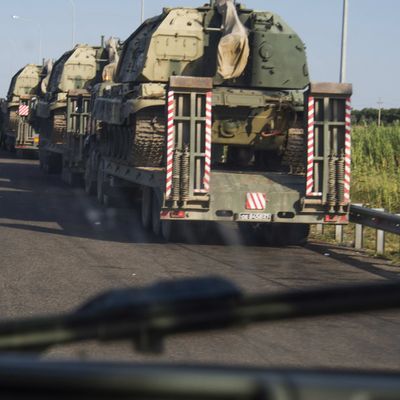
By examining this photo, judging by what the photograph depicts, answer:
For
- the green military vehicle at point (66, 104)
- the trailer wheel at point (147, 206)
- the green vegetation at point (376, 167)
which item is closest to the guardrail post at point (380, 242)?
the trailer wheel at point (147, 206)

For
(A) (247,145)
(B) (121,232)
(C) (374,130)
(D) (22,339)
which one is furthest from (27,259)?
(C) (374,130)

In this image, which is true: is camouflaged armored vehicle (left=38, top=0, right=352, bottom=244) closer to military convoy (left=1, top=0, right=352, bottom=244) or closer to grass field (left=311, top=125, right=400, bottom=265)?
military convoy (left=1, top=0, right=352, bottom=244)

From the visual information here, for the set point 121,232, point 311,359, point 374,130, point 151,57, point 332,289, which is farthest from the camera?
point 374,130

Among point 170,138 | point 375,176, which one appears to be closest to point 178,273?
point 170,138

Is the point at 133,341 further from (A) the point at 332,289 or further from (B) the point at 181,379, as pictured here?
(A) the point at 332,289

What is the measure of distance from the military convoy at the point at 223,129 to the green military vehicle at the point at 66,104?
4.11 meters

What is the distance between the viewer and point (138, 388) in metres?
1.54

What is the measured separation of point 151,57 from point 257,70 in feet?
5.96

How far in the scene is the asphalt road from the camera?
7.30 meters

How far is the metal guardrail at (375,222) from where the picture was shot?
541 inches

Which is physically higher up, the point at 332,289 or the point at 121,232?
the point at 332,289

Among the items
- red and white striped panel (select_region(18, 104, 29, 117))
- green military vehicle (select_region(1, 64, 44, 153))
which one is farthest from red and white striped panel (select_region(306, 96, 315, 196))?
red and white striped panel (select_region(18, 104, 29, 117))

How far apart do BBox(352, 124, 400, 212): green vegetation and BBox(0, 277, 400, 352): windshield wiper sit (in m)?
18.1

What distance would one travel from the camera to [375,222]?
1446 cm
